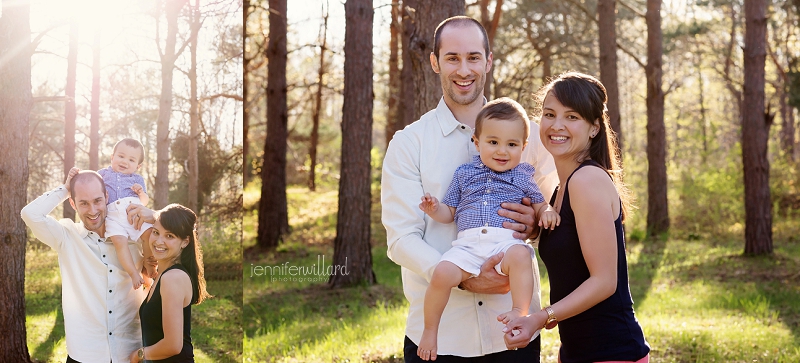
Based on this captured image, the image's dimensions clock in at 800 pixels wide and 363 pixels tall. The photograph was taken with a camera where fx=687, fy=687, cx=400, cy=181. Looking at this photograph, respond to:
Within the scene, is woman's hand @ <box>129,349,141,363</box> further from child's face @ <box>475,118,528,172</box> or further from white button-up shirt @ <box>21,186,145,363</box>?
child's face @ <box>475,118,528,172</box>

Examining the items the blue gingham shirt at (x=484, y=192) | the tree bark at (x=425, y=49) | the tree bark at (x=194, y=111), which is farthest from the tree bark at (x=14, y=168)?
the tree bark at (x=425, y=49)

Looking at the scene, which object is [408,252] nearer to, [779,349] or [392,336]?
[392,336]

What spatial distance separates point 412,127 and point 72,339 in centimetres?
187

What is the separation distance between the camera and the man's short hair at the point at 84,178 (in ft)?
10.0

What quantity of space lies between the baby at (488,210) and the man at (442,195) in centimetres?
5

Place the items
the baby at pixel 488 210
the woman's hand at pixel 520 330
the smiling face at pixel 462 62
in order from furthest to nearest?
1. the smiling face at pixel 462 62
2. the baby at pixel 488 210
3. the woman's hand at pixel 520 330

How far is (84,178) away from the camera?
3070 millimetres

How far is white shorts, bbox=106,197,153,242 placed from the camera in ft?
10.0

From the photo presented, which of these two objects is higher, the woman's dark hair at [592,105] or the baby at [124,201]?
the woman's dark hair at [592,105]

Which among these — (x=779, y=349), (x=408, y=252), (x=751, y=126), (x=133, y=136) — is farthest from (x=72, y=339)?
(x=751, y=126)

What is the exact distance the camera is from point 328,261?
12.8 metres

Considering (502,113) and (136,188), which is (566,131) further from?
(136,188)

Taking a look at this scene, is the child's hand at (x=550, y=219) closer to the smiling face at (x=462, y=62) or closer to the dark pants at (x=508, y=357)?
the dark pants at (x=508, y=357)

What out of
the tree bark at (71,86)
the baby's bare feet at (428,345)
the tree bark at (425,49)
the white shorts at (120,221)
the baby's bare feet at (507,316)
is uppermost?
the tree bark at (425,49)
